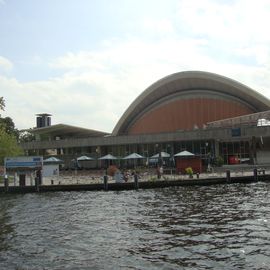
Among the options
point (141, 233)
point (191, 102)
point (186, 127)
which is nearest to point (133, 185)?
point (141, 233)

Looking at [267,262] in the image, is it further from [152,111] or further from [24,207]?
[152,111]

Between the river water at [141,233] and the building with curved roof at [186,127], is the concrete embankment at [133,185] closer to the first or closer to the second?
the river water at [141,233]

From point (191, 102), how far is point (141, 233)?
70744mm

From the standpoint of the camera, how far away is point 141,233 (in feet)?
69.9

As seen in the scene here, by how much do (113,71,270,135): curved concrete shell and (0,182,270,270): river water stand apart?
52.5 meters

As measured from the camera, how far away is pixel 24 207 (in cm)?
3297

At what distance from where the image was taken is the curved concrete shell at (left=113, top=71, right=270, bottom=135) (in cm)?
8581

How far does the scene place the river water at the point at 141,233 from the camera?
54.0ft

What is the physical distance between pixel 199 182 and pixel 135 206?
1456 cm

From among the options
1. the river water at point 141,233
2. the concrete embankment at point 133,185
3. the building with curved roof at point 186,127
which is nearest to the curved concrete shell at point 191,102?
the building with curved roof at point 186,127

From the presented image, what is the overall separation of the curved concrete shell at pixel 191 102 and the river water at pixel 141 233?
52469mm

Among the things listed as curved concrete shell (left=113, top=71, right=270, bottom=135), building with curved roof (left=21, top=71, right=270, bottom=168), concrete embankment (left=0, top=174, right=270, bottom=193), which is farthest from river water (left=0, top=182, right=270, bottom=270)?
curved concrete shell (left=113, top=71, right=270, bottom=135)

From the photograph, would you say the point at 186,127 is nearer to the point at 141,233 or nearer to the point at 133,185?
the point at 133,185

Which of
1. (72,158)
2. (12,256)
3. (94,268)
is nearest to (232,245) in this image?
(94,268)
